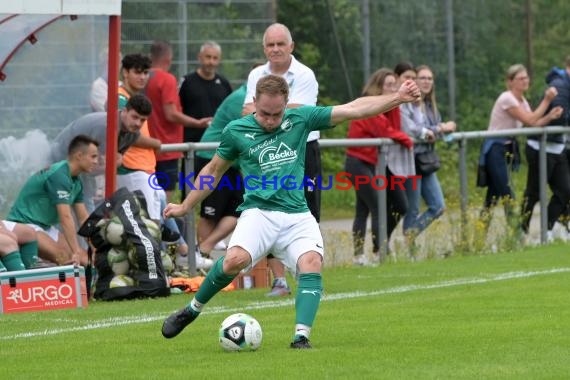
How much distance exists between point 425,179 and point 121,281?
5.01 metres

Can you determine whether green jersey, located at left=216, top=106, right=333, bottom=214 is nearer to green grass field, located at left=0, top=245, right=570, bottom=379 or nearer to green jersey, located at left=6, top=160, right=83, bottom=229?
green grass field, located at left=0, top=245, right=570, bottom=379

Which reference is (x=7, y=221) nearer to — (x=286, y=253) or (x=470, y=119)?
(x=286, y=253)

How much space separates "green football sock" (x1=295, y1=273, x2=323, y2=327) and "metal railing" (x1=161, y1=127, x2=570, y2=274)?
4.55 m

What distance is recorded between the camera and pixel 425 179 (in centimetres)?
1767

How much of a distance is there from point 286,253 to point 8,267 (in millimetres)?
A: 3862

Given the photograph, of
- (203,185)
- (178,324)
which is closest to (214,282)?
(178,324)

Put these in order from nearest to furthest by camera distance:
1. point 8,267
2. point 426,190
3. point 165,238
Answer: point 8,267 → point 165,238 → point 426,190

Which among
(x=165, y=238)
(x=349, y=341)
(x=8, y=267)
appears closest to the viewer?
(x=349, y=341)

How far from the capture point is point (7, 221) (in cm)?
1415

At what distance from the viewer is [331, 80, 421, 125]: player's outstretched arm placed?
10.3 m

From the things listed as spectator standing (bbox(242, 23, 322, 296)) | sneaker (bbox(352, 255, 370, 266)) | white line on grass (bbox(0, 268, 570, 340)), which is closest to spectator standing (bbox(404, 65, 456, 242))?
sneaker (bbox(352, 255, 370, 266))

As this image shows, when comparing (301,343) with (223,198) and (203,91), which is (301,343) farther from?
(203,91)

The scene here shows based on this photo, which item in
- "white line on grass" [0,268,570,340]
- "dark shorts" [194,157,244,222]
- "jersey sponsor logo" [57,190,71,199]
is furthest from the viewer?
"dark shorts" [194,157,244,222]

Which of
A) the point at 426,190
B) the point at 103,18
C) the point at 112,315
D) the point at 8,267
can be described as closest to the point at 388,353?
the point at 112,315
